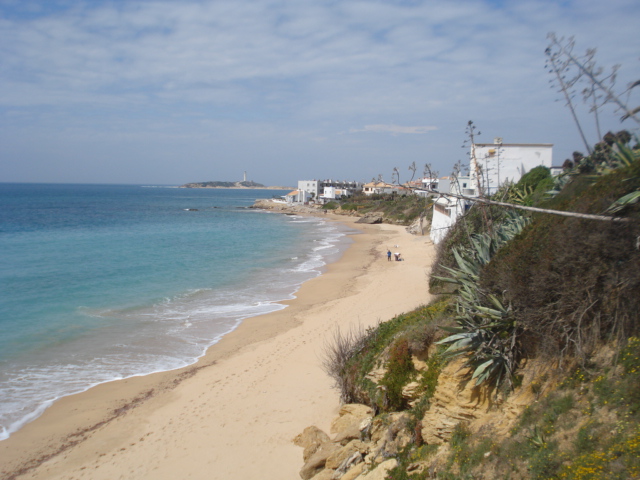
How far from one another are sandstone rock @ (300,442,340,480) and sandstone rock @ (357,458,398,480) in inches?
50.3

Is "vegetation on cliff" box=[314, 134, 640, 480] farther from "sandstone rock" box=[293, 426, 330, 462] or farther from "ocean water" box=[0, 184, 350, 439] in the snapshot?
"ocean water" box=[0, 184, 350, 439]

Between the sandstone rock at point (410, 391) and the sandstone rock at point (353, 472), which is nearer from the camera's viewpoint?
the sandstone rock at point (353, 472)

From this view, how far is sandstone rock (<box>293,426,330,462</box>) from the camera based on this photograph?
7727mm

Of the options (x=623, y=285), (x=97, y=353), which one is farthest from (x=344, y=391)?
(x=97, y=353)

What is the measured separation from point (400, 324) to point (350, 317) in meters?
6.95

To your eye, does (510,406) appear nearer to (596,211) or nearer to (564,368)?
(564,368)

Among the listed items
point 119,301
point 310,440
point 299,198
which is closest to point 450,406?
point 310,440

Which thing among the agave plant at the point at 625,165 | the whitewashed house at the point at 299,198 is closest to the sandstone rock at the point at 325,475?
the agave plant at the point at 625,165

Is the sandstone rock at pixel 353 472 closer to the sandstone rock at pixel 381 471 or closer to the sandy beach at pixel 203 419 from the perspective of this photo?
the sandstone rock at pixel 381 471

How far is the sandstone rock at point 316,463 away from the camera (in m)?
7.27

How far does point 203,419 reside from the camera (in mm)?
9820

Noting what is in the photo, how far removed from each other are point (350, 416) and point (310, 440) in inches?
31.4

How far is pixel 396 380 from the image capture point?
745 cm

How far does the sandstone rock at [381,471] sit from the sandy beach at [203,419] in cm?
178
